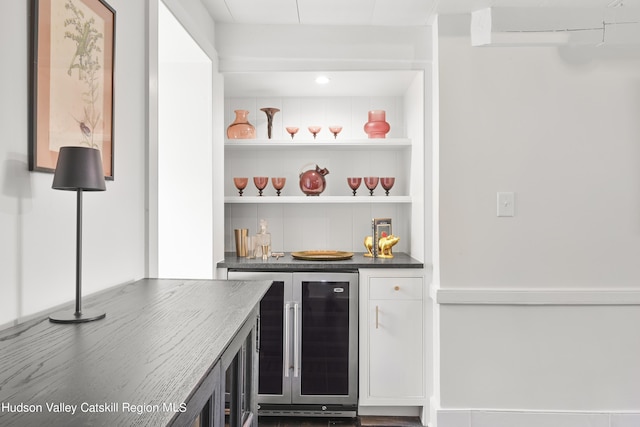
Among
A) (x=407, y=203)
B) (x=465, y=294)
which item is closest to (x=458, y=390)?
(x=465, y=294)

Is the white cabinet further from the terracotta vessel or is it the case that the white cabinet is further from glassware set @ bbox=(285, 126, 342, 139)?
glassware set @ bbox=(285, 126, 342, 139)

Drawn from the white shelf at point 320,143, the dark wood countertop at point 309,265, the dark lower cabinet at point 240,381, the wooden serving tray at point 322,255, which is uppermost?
the white shelf at point 320,143

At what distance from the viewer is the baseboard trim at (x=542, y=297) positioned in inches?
97.1

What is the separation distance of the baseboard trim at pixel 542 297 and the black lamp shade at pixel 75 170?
1.92 metres

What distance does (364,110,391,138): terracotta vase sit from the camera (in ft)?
10.0

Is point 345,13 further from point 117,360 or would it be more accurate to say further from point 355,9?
point 117,360

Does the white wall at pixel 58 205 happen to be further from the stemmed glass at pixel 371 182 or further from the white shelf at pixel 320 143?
the stemmed glass at pixel 371 182

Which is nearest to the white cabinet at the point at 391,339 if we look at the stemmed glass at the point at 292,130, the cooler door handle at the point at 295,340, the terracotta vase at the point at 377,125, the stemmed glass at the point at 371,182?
the cooler door handle at the point at 295,340

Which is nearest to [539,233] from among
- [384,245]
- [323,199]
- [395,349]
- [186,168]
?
[384,245]

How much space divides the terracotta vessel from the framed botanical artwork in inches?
66.7

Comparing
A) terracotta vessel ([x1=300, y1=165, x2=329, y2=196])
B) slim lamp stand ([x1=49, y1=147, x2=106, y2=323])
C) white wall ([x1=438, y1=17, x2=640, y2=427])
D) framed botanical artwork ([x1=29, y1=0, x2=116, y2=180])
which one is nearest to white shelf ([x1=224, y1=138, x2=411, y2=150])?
terracotta vessel ([x1=300, y1=165, x2=329, y2=196])

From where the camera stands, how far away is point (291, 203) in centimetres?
328

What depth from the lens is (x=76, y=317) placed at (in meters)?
1.09

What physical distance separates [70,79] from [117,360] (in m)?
0.83
